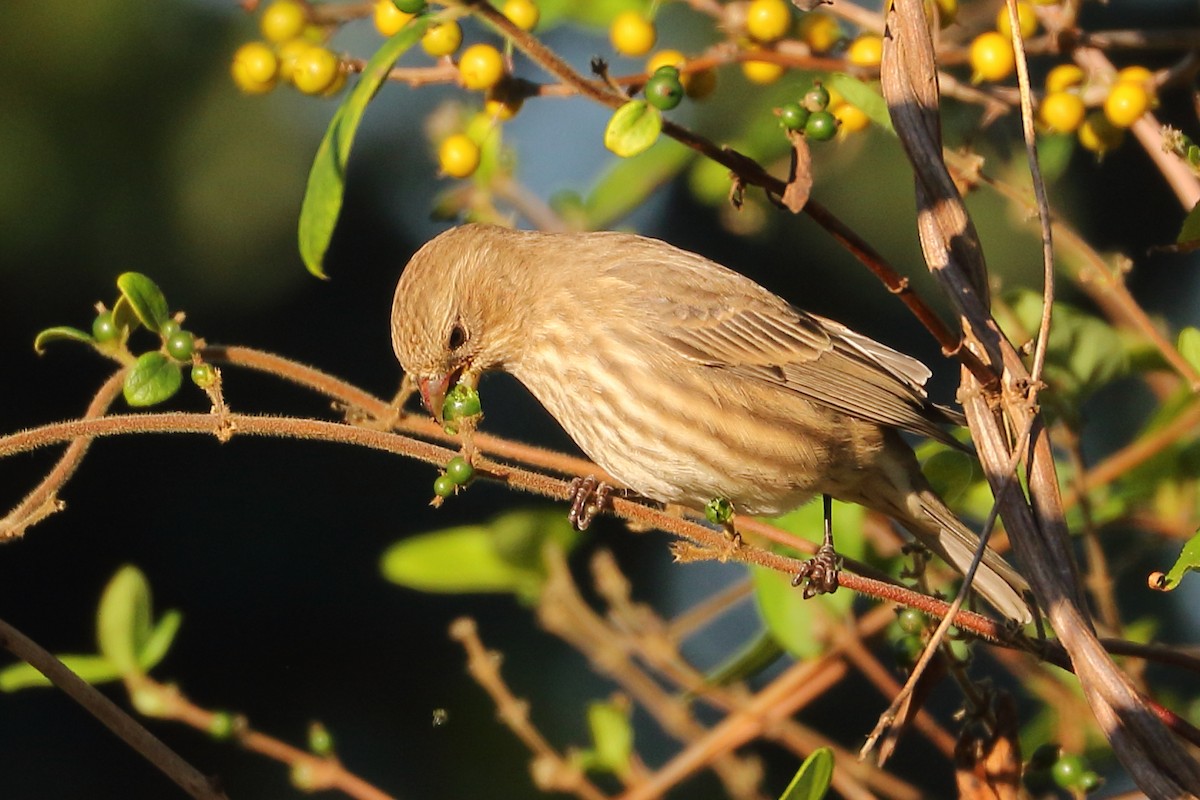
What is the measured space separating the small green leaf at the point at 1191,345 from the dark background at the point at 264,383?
2.77 m

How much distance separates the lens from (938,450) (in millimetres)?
3389

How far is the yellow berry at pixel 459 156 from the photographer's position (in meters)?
3.09

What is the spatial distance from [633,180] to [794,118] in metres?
1.30

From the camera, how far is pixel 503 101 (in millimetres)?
2947

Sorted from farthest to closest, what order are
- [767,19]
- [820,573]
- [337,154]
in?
1. [767,19]
2. [337,154]
3. [820,573]

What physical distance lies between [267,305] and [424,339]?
120 inches

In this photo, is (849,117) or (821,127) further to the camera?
(849,117)

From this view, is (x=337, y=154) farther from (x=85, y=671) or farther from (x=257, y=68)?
(x=85, y=671)

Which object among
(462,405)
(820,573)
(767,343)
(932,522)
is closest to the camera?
(462,405)

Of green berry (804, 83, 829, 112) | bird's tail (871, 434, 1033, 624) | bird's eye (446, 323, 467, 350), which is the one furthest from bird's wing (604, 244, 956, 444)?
green berry (804, 83, 829, 112)

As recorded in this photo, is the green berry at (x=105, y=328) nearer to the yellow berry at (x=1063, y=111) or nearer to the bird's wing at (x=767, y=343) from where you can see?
the bird's wing at (x=767, y=343)

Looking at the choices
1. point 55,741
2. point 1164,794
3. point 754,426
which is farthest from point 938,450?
point 55,741

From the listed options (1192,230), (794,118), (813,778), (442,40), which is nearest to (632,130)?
(794,118)

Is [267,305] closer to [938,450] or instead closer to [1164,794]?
[938,450]
